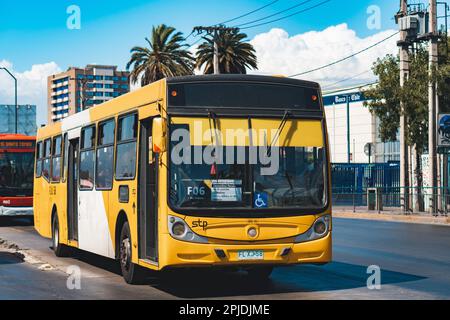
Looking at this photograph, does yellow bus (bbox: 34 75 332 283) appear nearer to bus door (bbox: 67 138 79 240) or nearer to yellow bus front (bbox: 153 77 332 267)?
yellow bus front (bbox: 153 77 332 267)

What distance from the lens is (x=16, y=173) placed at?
31719mm

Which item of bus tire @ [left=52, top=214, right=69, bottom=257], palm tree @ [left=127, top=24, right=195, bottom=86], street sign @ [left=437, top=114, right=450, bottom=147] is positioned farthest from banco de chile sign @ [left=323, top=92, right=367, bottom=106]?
bus tire @ [left=52, top=214, right=69, bottom=257]

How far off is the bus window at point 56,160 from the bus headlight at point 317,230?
29.3 feet

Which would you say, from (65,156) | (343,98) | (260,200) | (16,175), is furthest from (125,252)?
(343,98)

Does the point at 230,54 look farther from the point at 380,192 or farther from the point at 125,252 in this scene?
A: the point at 125,252

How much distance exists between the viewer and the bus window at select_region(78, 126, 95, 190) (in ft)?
54.2

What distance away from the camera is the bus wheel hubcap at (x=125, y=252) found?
45.4ft

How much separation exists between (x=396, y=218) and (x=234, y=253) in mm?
25407

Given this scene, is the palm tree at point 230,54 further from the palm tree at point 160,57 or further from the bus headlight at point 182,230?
the bus headlight at point 182,230

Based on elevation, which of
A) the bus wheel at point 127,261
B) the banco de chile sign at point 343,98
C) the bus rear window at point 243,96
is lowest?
the bus wheel at point 127,261

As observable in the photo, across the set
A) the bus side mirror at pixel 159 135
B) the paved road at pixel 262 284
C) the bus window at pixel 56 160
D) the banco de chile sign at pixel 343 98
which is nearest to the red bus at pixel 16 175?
the paved road at pixel 262 284

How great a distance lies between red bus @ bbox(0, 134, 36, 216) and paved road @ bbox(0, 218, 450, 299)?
986 cm
